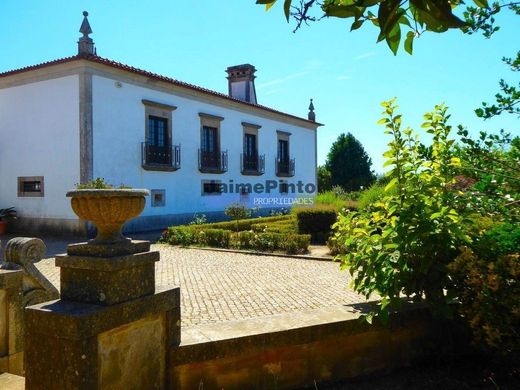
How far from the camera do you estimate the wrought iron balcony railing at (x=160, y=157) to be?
16047 mm

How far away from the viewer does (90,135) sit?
545 inches

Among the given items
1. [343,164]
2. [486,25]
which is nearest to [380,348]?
[486,25]

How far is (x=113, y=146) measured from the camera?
1481 centimetres

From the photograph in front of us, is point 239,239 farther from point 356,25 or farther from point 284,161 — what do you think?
point 284,161

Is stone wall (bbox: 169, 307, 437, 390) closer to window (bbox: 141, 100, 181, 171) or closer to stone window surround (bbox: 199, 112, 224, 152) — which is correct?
window (bbox: 141, 100, 181, 171)

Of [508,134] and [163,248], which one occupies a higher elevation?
[508,134]

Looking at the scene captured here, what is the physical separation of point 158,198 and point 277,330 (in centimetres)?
1473

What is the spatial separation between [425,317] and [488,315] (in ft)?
2.13

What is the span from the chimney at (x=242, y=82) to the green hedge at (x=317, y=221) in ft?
47.4

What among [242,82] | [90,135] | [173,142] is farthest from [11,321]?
[242,82]

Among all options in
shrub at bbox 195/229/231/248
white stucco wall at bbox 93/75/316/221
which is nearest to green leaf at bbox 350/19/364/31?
shrub at bbox 195/229/231/248

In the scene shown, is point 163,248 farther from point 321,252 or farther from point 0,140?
point 0,140

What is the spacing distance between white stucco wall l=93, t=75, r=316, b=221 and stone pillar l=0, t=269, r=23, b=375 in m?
11.5

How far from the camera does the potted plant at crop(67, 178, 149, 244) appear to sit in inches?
92.0
